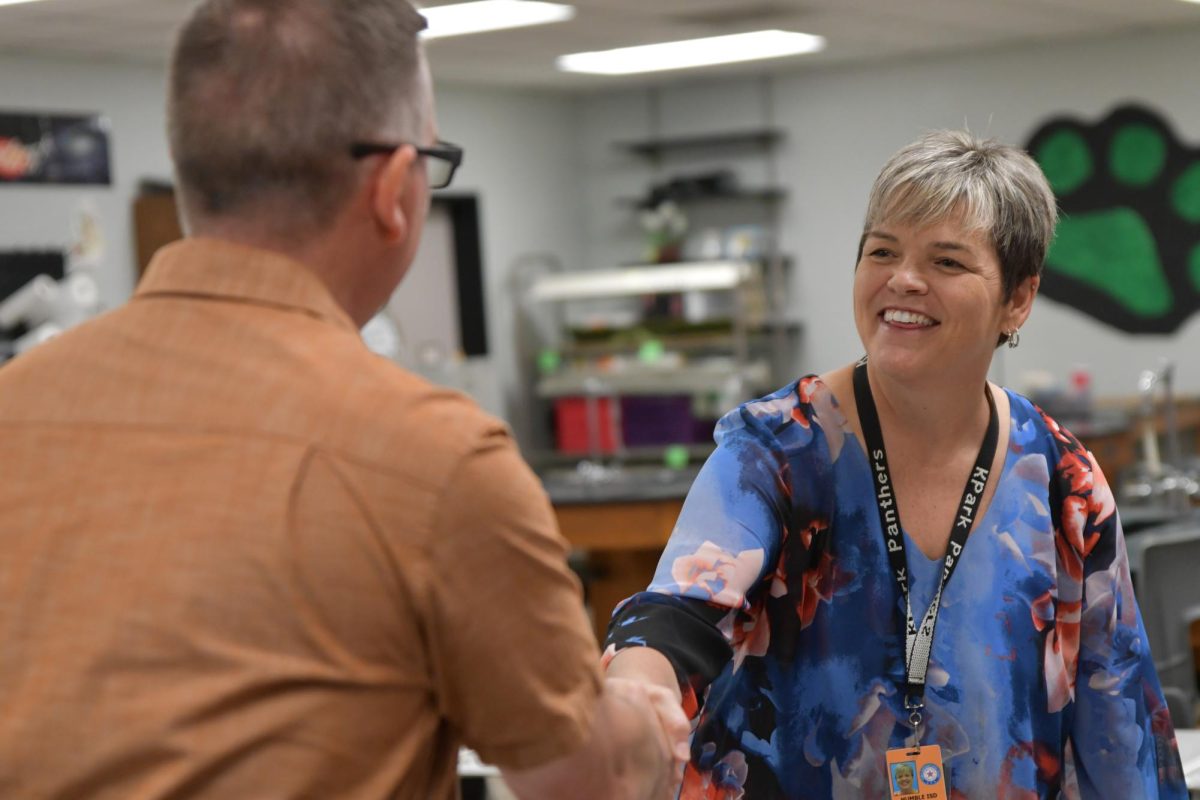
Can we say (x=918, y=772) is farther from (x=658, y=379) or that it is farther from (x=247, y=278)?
(x=658, y=379)

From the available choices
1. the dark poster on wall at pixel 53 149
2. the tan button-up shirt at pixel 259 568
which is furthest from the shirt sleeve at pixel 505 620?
the dark poster on wall at pixel 53 149

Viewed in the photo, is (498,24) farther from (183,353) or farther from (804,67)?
(183,353)

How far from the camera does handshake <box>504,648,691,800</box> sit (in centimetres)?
115

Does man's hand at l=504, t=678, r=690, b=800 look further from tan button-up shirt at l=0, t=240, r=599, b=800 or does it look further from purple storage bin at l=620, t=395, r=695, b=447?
purple storage bin at l=620, t=395, r=695, b=447

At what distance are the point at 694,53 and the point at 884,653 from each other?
7231 mm

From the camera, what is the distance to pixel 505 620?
3.54 feet

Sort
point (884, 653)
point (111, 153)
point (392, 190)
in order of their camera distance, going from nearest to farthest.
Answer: point (392, 190) < point (884, 653) < point (111, 153)

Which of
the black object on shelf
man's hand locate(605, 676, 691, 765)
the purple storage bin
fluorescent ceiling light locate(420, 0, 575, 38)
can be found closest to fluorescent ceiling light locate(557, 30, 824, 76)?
the black object on shelf

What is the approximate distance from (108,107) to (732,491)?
6873 millimetres

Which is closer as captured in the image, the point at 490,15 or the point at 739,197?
the point at 490,15

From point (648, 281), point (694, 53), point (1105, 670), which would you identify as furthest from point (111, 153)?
point (1105, 670)

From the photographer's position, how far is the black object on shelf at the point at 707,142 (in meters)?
10.1

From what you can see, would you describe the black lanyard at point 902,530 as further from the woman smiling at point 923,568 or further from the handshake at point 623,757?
the handshake at point 623,757

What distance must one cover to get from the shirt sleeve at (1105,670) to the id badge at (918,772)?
163 mm
